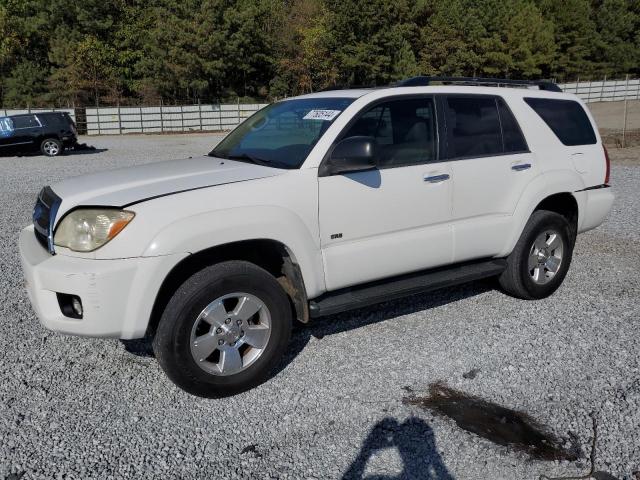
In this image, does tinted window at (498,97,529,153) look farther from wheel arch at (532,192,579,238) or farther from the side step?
the side step

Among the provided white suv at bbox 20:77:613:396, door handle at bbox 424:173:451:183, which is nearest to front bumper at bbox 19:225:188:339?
white suv at bbox 20:77:613:396

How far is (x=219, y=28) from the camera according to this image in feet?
144

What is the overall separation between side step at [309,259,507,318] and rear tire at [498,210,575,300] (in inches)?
7.9

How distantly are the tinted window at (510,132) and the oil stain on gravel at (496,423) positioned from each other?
2.13m

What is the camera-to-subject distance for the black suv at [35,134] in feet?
62.9

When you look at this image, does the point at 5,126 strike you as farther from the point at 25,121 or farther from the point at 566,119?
the point at 566,119

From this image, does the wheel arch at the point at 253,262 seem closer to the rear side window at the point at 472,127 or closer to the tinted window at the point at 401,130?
A: the tinted window at the point at 401,130

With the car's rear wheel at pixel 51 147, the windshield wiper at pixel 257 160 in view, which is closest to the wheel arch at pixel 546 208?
the windshield wiper at pixel 257 160

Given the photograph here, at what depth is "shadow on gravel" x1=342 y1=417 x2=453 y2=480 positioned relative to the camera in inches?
112

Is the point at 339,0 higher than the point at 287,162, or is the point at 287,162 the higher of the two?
the point at 339,0

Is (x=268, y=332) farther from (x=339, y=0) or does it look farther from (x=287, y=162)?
(x=339, y=0)

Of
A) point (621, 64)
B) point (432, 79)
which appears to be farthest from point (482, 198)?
point (621, 64)

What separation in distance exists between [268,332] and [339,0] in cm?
4879

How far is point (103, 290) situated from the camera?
3.14 metres
